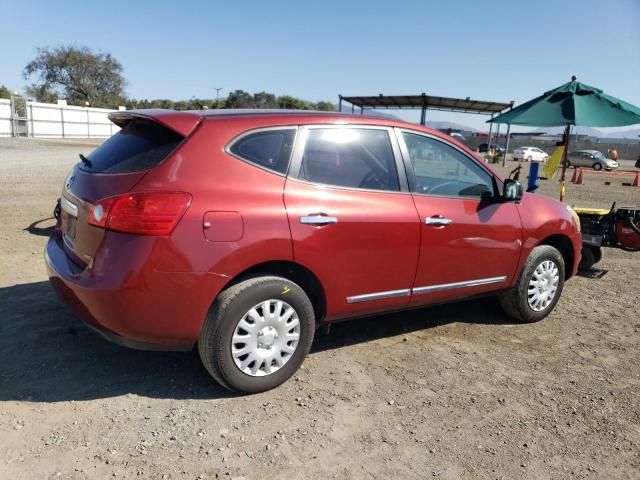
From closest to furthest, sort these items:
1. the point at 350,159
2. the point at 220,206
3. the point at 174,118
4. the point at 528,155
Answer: the point at 220,206
the point at 174,118
the point at 350,159
the point at 528,155

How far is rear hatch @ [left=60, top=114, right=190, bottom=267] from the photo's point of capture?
10.2ft

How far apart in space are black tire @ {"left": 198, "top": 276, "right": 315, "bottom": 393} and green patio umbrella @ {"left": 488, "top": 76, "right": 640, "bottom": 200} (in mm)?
6583

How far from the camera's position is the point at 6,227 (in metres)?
7.39

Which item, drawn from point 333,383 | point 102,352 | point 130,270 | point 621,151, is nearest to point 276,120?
point 130,270

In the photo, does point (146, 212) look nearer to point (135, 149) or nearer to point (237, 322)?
point (135, 149)

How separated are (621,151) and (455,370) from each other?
72.8m

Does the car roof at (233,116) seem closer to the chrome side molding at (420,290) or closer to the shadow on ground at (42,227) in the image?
the chrome side molding at (420,290)

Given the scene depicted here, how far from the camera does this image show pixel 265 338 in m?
3.34

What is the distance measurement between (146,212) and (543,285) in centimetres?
364

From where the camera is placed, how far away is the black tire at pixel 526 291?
15.5ft

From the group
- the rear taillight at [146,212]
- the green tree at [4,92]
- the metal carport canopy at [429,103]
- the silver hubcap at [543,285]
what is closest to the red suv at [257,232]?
the rear taillight at [146,212]

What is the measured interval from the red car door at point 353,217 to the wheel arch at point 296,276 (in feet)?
0.17

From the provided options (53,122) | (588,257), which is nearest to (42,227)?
(588,257)

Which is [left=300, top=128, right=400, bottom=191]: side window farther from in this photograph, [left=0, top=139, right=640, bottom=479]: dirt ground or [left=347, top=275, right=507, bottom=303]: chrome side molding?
[left=0, top=139, right=640, bottom=479]: dirt ground
